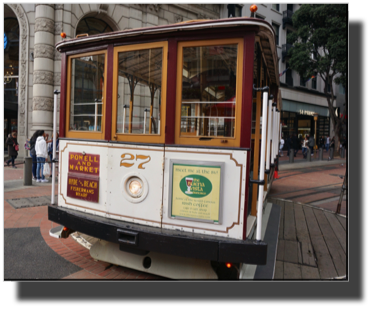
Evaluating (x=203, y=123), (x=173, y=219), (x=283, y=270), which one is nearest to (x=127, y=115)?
(x=203, y=123)

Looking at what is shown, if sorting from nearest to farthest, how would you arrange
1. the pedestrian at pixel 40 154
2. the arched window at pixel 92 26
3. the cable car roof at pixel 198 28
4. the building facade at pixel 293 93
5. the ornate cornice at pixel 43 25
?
the cable car roof at pixel 198 28 → the pedestrian at pixel 40 154 → the ornate cornice at pixel 43 25 → the arched window at pixel 92 26 → the building facade at pixel 293 93

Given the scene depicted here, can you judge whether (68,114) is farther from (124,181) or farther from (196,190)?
(196,190)

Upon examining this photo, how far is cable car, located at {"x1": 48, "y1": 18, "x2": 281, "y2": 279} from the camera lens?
2723mm

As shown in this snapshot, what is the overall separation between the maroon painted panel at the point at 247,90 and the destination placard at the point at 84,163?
1682 millimetres

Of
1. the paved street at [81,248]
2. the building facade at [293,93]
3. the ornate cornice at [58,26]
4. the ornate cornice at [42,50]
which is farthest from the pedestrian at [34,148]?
the building facade at [293,93]

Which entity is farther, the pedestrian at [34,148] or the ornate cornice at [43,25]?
the ornate cornice at [43,25]

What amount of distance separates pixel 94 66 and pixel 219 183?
2.07 meters

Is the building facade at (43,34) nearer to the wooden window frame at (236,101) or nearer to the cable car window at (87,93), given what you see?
the cable car window at (87,93)

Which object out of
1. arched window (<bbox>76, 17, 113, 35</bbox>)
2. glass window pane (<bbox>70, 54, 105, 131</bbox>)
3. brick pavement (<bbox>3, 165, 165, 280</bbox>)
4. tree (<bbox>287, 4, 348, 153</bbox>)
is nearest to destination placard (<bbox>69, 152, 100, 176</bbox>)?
glass window pane (<bbox>70, 54, 105, 131</bbox>)

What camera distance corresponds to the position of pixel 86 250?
4.14 meters

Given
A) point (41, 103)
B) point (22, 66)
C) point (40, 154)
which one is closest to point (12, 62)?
point (22, 66)

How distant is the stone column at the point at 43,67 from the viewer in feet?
42.5

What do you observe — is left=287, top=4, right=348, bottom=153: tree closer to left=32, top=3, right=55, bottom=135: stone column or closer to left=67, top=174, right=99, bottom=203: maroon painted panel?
left=32, top=3, right=55, bottom=135: stone column

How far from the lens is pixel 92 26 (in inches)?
586
